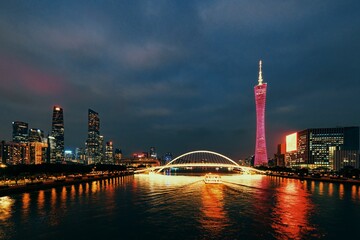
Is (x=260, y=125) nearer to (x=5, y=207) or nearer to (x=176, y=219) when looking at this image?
(x=176, y=219)

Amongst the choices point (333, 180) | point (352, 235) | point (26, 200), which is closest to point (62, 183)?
point (26, 200)

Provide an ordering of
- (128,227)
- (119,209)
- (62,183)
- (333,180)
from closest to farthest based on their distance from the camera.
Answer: (128,227) → (119,209) → (62,183) → (333,180)

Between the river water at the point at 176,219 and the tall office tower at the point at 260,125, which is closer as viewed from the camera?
the river water at the point at 176,219

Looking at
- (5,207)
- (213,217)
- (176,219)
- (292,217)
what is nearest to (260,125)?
(292,217)

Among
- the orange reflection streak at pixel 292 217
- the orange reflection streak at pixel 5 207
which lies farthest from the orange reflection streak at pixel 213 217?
the orange reflection streak at pixel 5 207

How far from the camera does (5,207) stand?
44.5m

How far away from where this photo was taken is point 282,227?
33438mm

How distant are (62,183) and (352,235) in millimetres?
73181

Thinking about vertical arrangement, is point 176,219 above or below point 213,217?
above

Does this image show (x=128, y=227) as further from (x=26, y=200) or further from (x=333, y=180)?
(x=333, y=180)

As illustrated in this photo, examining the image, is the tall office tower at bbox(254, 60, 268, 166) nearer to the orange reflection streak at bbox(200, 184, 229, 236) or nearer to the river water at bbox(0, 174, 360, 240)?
the river water at bbox(0, 174, 360, 240)

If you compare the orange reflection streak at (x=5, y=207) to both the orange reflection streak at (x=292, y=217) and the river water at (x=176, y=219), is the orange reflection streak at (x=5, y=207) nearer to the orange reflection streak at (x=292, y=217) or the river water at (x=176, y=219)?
the river water at (x=176, y=219)

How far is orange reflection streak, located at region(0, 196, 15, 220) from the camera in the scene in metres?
37.6

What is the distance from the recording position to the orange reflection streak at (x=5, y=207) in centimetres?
3762
